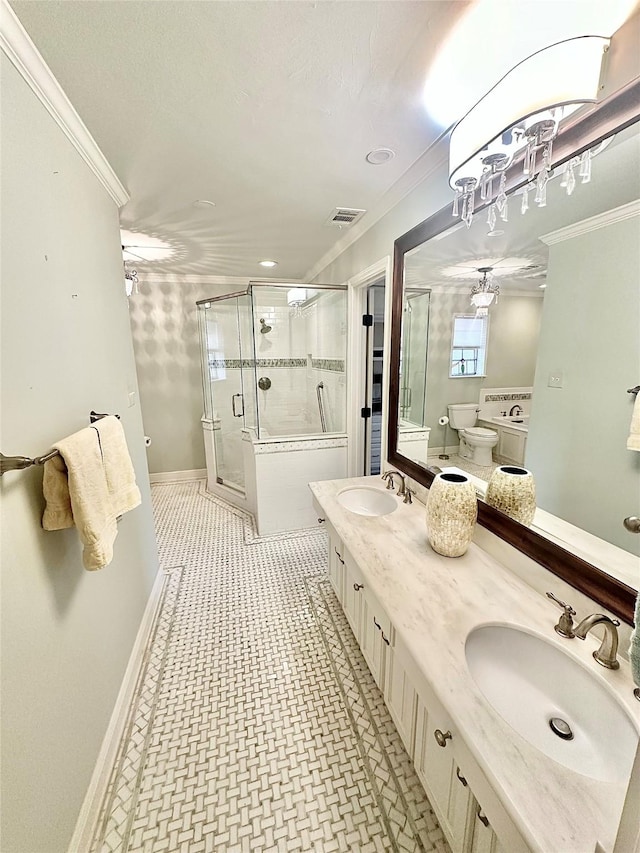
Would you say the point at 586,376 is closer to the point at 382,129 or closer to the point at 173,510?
the point at 382,129

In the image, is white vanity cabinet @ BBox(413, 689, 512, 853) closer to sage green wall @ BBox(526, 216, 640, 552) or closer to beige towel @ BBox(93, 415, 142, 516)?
sage green wall @ BBox(526, 216, 640, 552)

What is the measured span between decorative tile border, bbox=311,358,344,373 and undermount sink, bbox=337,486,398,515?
4.25 feet

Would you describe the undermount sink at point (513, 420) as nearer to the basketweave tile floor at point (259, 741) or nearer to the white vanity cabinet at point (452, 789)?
the white vanity cabinet at point (452, 789)

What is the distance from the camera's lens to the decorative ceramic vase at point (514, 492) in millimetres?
1141

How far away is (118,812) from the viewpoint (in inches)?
44.3

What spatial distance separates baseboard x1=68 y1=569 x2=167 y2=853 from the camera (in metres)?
1.04

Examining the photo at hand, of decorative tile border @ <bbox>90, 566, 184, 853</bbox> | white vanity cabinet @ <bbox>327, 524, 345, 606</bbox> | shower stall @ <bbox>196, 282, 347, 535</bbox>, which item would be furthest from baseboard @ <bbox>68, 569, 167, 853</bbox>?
shower stall @ <bbox>196, 282, 347, 535</bbox>

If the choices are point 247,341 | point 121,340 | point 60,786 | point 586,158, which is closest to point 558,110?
point 586,158

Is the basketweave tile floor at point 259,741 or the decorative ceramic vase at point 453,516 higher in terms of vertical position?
the decorative ceramic vase at point 453,516

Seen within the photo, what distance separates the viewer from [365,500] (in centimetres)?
196

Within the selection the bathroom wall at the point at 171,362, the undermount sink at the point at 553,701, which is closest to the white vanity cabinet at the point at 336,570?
the undermount sink at the point at 553,701

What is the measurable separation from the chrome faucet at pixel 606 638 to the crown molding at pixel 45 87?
7.04 ft

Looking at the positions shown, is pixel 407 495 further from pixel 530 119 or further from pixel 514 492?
pixel 530 119

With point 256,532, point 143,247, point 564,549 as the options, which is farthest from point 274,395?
point 564,549
